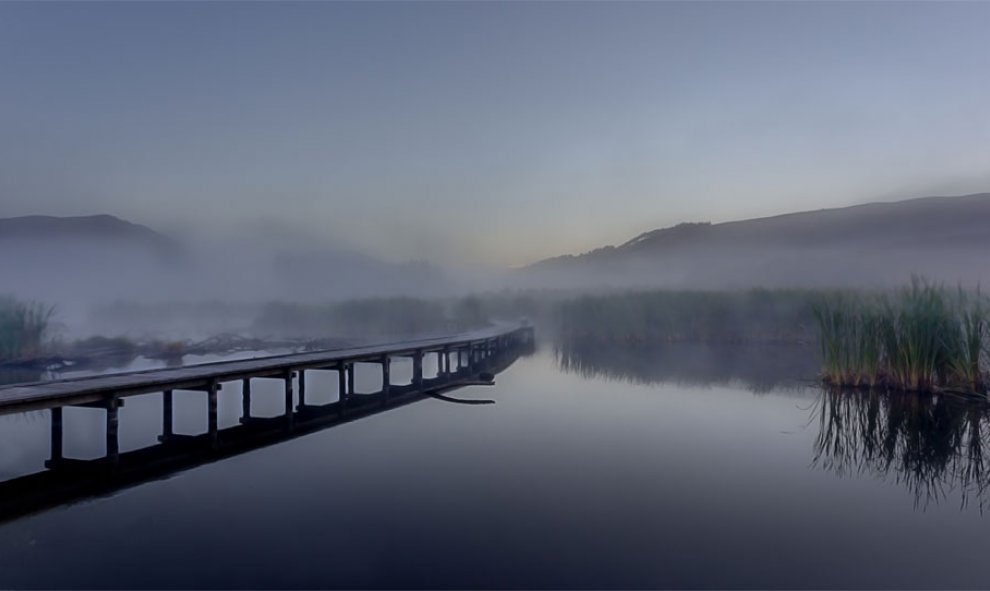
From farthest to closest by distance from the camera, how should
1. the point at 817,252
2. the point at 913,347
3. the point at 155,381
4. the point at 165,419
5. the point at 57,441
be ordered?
the point at 817,252 → the point at 913,347 → the point at 165,419 → the point at 155,381 → the point at 57,441

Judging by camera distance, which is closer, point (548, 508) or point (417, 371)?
point (548, 508)

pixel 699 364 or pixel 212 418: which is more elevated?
pixel 212 418

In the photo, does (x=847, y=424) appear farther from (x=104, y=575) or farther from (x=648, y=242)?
(x=648, y=242)

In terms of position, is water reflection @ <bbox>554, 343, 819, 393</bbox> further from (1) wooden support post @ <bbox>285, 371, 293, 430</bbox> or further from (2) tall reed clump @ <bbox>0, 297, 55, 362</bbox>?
(2) tall reed clump @ <bbox>0, 297, 55, 362</bbox>

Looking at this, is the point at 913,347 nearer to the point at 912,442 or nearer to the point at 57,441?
the point at 912,442

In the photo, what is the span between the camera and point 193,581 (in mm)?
4664

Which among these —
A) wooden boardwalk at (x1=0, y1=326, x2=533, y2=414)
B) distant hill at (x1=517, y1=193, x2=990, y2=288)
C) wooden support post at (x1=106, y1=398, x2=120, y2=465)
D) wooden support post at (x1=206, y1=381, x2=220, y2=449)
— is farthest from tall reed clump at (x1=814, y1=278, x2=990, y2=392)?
distant hill at (x1=517, y1=193, x2=990, y2=288)

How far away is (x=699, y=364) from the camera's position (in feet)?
57.5

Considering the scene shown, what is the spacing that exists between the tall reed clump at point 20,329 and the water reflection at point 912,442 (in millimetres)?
17582

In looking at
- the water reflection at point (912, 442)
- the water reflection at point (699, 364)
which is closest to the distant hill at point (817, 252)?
the water reflection at point (699, 364)

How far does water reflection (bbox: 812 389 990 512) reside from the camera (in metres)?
7.20

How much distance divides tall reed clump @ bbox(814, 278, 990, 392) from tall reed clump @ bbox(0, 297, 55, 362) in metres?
18.2

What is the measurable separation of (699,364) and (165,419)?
1280cm

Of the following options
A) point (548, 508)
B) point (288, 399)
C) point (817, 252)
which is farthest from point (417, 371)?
point (817, 252)
